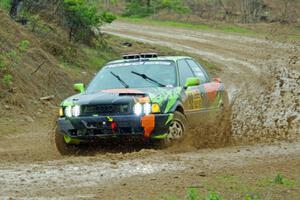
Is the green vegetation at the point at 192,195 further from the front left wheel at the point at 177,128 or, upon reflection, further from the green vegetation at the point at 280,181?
the front left wheel at the point at 177,128

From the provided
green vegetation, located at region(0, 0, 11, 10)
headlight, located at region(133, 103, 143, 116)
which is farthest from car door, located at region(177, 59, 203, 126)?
green vegetation, located at region(0, 0, 11, 10)

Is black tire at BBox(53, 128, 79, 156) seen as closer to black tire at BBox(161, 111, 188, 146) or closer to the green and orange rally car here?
the green and orange rally car

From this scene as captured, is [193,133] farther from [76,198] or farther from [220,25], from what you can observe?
→ [220,25]

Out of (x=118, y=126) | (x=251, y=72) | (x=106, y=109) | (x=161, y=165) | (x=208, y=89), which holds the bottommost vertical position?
(x=251, y=72)

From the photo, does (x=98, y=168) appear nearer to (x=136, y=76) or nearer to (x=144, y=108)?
(x=144, y=108)

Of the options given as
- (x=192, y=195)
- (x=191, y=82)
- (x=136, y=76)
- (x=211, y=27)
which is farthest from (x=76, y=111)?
(x=211, y=27)

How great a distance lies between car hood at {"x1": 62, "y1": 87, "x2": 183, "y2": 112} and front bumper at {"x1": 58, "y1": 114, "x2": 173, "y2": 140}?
0.71 ft

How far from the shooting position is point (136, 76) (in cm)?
1170

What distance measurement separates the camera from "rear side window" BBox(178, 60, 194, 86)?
38.9ft

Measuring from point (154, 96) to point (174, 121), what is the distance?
506mm

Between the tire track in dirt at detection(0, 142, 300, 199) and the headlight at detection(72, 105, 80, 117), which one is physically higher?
the headlight at detection(72, 105, 80, 117)

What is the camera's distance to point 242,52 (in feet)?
111

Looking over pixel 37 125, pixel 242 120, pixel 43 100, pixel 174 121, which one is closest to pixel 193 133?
pixel 174 121

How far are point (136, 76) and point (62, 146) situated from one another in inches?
67.6
